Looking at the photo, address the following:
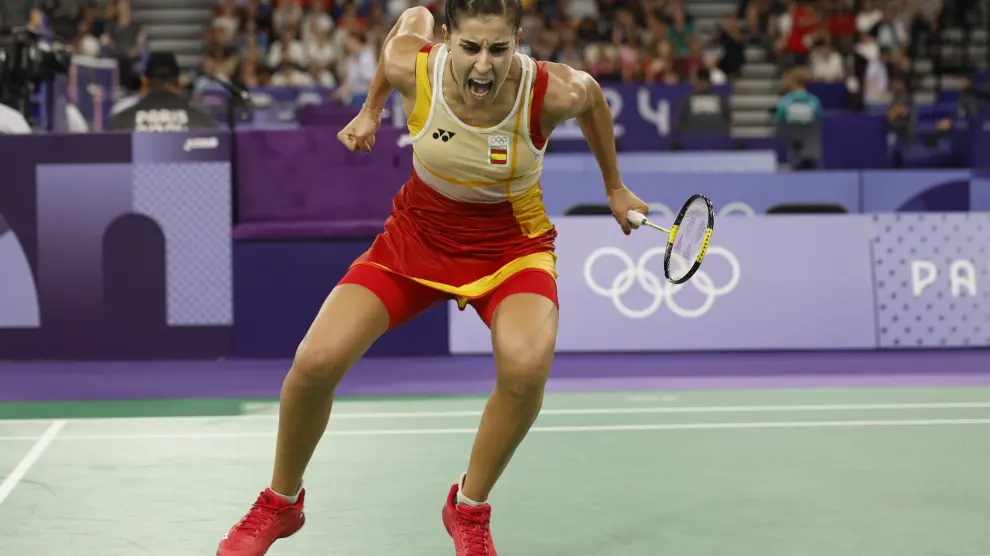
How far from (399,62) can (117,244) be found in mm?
4896

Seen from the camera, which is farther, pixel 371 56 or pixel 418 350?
pixel 371 56

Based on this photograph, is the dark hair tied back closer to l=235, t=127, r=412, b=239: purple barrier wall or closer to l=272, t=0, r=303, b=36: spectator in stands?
l=235, t=127, r=412, b=239: purple barrier wall

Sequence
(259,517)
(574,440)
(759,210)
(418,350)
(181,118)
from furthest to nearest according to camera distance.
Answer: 1. (759,210)
2. (181,118)
3. (418,350)
4. (574,440)
5. (259,517)

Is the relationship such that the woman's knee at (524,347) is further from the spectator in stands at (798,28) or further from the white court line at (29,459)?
the spectator in stands at (798,28)

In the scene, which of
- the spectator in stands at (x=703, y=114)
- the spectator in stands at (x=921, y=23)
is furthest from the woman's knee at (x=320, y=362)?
the spectator in stands at (x=921, y=23)

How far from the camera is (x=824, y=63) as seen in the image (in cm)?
1555

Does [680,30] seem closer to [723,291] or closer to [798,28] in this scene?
[798,28]

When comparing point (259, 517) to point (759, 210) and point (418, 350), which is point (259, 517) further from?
point (759, 210)

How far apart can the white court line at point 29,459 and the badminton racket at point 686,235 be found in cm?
240

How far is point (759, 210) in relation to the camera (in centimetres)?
1002

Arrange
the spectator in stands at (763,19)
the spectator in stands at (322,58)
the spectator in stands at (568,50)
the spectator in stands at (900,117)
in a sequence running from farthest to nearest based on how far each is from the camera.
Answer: the spectator in stands at (763,19) → the spectator in stands at (322,58) → the spectator in stands at (568,50) → the spectator in stands at (900,117)

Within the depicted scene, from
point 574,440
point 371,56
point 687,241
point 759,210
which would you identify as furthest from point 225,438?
point 371,56

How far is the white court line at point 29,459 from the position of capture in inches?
196

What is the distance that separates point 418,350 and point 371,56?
7.44 m
